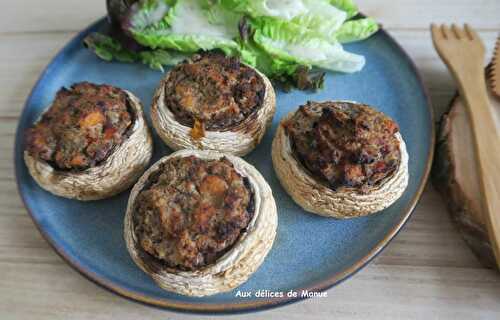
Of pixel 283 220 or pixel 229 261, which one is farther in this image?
pixel 283 220

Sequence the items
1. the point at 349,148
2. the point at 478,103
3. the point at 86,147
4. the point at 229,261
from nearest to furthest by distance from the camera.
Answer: the point at 229,261
the point at 349,148
the point at 86,147
the point at 478,103

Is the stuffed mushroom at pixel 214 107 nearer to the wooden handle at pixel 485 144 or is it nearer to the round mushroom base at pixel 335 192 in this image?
→ the round mushroom base at pixel 335 192

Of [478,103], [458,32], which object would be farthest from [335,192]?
[458,32]

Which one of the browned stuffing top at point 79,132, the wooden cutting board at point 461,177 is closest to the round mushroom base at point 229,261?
the browned stuffing top at point 79,132

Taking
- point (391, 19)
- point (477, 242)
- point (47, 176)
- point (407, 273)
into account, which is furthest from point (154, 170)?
point (391, 19)

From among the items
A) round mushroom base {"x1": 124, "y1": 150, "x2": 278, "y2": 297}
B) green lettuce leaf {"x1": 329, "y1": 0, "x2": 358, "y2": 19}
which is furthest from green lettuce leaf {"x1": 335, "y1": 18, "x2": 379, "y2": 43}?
round mushroom base {"x1": 124, "y1": 150, "x2": 278, "y2": 297}

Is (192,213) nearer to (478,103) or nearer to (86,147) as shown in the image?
(86,147)

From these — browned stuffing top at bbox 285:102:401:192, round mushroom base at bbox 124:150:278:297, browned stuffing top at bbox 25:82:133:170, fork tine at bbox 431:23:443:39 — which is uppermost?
fork tine at bbox 431:23:443:39

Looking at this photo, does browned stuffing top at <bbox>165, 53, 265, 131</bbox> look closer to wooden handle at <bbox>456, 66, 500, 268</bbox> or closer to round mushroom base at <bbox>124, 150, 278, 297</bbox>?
round mushroom base at <bbox>124, 150, 278, 297</bbox>
